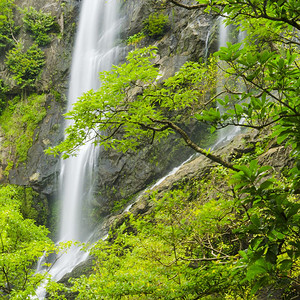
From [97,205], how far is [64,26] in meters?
14.4

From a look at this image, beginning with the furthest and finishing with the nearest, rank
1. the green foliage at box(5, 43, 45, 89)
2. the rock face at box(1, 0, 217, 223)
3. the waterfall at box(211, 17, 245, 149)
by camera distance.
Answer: the green foliage at box(5, 43, 45, 89) → the rock face at box(1, 0, 217, 223) → the waterfall at box(211, 17, 245, 149)

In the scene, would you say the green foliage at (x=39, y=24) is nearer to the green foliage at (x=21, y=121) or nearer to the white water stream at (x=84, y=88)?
the white water stream at (x=84, y=88)

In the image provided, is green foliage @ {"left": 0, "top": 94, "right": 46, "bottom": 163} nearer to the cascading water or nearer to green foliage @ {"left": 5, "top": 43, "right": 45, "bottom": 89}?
green foliage @ {"left": 5, "top": 43, "right": 45, "bottom": 89}

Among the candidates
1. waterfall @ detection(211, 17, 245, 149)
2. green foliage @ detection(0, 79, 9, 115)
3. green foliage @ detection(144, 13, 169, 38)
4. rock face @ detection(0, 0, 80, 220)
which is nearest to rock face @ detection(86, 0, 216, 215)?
green foliage @ detection(144, 13, 169, 38)

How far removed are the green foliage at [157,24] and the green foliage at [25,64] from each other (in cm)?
853

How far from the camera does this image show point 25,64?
19328 millimetres

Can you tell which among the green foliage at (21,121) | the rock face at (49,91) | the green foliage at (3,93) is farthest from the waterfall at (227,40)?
the green foliage at (3,93)

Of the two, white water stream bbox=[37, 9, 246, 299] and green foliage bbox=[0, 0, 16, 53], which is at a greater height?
green foliage bbox=[0, 0, 16, 53]

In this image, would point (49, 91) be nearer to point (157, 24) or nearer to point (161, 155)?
point (157, 24)

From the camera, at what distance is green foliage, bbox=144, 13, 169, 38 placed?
52.8 feet

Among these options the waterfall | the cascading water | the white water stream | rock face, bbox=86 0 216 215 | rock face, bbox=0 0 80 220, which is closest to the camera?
A: the waterfall

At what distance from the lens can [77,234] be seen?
15.3m

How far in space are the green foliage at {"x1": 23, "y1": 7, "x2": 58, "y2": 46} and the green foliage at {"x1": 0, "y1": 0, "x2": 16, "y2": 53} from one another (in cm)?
133

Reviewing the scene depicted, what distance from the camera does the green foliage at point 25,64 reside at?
19.3 metres
